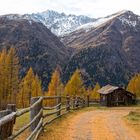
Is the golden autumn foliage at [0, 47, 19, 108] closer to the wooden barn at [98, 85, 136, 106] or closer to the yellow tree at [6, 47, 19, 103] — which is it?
the yellow tree at [6, 47, 19, 103]

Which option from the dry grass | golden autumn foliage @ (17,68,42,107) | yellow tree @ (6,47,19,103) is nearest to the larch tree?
yellow tree @ (6,47,19,103)

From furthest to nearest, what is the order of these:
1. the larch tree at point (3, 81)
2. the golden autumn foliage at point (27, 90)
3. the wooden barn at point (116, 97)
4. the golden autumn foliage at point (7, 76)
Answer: the golden autumn foliage at point (27, 90), the wooden barn at point (116, 97), the golden autumn foliage at point (7, 76), the larch tree at point (3, 81)

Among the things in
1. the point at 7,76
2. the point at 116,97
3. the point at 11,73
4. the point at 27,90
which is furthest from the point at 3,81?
the point at 116,97

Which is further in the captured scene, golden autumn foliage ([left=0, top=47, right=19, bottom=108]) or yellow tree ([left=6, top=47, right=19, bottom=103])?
yellow tree ([left=6, top=47, right=19, bottom=103])

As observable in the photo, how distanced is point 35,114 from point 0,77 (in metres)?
60.1

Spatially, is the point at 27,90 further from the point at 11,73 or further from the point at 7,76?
the point at 7,76

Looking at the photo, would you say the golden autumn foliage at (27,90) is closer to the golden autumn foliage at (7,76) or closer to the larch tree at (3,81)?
the golden autumn foliage at (7,76)

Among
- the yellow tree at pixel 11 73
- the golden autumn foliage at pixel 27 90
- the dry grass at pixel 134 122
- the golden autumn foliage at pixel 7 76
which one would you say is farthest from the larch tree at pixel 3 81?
the dry grass at pixel 134 122

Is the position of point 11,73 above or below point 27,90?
above

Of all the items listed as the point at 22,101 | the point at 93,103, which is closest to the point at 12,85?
the point at 22,101

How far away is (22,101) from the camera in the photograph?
88.9 meters

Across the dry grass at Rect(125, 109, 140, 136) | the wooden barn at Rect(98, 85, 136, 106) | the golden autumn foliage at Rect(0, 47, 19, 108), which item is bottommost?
the dry grass at Rect(125, 109, 140, 136)

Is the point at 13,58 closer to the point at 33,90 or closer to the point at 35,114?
the point at 33,90

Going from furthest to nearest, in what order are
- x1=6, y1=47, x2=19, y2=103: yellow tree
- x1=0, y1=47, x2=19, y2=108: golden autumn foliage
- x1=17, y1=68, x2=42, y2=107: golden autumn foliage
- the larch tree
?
x1=17, y1=68, x2=42, y2=107: golden autumn foliage < x1=6, y1=47, x2=19, y2=103: yellow tree < x1=0, y1=47, x2=19, y2=108: golden autumn foliage < the larch tree
